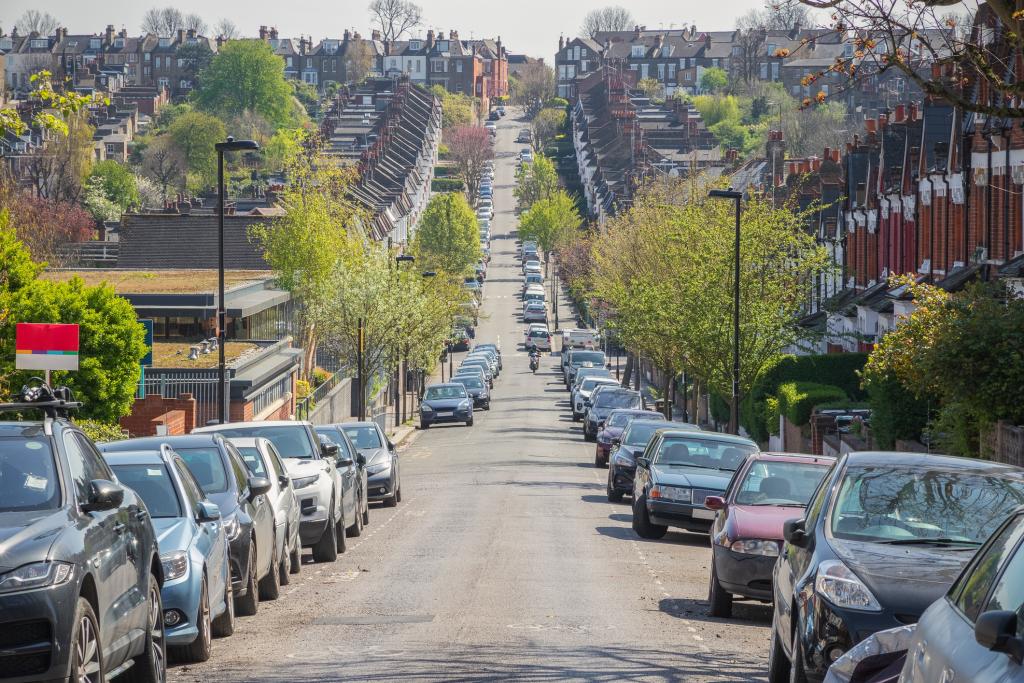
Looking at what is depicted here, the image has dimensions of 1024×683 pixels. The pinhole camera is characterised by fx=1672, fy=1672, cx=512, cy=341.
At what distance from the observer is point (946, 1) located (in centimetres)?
1380

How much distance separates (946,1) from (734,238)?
31012 mm

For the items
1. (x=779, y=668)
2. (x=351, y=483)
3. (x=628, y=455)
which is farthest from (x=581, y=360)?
(x=779, y=668)

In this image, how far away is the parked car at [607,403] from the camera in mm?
52419

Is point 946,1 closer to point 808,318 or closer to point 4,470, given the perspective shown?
point 4,470

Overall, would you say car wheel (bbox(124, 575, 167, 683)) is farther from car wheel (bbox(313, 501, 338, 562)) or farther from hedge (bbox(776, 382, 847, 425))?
hedge (bbox(776, 382, 847, 425))

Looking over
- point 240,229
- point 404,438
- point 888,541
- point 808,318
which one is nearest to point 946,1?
point 888,541

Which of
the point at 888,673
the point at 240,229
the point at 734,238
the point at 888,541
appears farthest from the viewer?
the point at 240,229

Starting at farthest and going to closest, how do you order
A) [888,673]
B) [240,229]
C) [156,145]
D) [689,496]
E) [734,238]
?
[156,145], [240,229], [734,238], [689,496], [888,673]

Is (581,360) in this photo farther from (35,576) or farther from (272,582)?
(35,576)

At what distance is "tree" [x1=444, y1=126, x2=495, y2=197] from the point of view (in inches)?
7466

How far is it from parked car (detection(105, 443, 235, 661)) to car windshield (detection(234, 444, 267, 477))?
13.3 feet

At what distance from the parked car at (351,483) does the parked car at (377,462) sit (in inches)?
117

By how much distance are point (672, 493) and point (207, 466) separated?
989cm

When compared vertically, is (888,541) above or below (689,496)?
above
